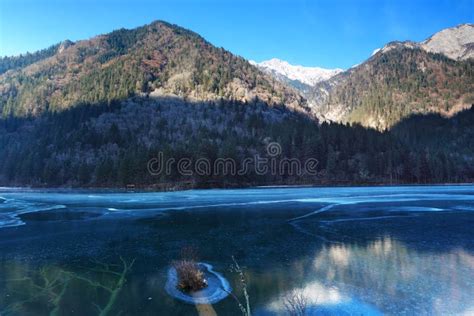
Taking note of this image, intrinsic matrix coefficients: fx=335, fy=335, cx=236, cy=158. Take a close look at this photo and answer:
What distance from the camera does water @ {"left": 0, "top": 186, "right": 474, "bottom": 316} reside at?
12.0 meters

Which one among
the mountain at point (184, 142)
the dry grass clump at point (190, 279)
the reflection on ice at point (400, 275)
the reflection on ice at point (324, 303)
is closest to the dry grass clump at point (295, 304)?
the reflection on ice at point (324, 303)

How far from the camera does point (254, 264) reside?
1711cm

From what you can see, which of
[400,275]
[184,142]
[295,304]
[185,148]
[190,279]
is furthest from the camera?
[184,142]

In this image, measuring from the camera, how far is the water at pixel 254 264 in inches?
471

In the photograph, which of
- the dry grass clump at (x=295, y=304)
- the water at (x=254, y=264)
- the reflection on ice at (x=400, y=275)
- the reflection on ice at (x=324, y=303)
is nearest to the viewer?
the dry grass clump at (x=295, y=304)

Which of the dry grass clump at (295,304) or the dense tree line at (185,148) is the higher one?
the dense tree line at (185,148)

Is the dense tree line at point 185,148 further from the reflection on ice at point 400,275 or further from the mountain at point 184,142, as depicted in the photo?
the reflection on ice at point 400,275

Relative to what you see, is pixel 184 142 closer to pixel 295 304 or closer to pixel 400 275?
pixel 400 275

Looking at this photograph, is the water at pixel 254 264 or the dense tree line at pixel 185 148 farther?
the dense tree line at pixel 185 148

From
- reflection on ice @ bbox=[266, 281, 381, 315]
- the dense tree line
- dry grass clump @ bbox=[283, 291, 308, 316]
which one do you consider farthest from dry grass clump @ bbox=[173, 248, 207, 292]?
the dense tree line

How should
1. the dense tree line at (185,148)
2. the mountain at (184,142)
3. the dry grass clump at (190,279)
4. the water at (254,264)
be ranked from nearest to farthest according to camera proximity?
1. the water at (254,264)
2. the dry grass clump at (190,279)
3. the mountain at (184,142)
4. the dense tree line at (185,148)

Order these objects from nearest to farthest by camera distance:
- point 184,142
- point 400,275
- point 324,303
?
point 324,303
point 400,275
point 184,142

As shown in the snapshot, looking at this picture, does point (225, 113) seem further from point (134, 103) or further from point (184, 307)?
point (184, 307)

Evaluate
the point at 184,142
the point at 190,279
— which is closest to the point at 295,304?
the point at 190,279
